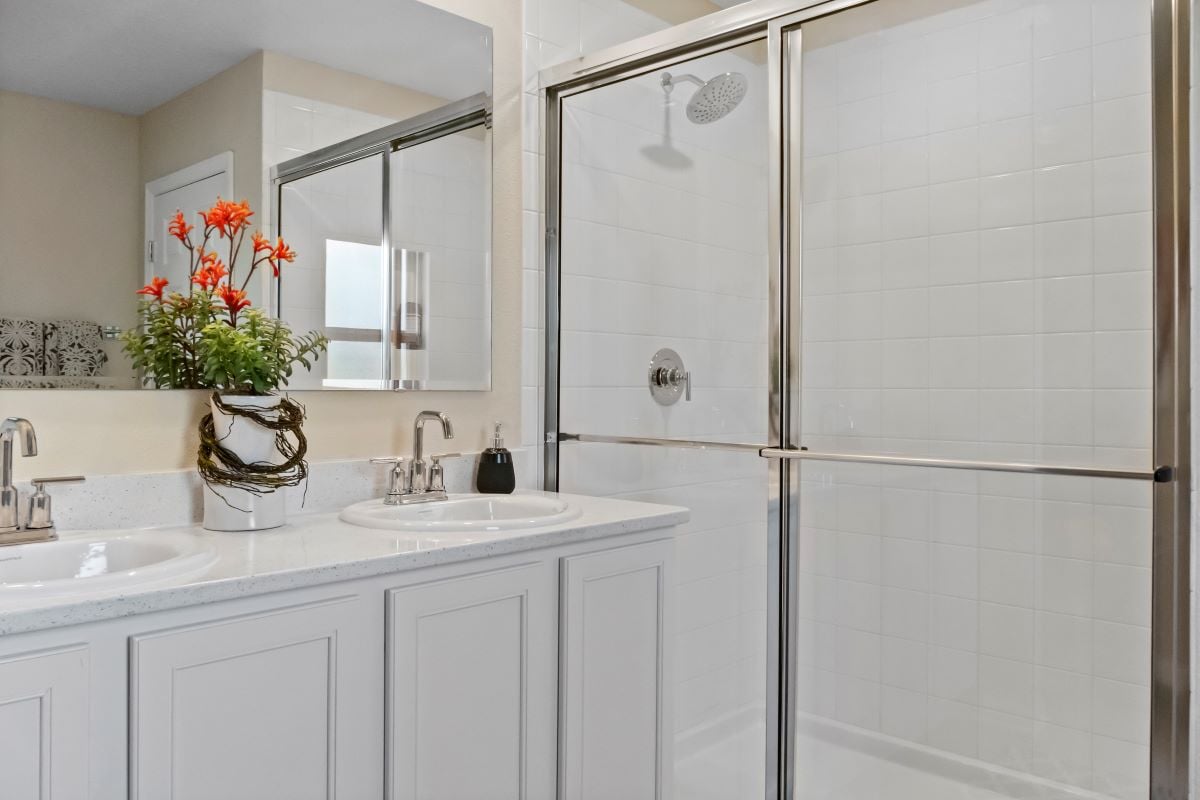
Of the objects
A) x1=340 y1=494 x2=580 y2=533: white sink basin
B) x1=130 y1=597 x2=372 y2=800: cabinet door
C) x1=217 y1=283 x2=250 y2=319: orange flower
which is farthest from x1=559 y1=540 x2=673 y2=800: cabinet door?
x1=217 y1=283 x2=250 y2=319: orange flower

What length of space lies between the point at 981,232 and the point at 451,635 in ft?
3.95

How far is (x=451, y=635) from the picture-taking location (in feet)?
4.74

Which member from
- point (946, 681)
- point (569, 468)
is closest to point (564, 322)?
point (569, 468)

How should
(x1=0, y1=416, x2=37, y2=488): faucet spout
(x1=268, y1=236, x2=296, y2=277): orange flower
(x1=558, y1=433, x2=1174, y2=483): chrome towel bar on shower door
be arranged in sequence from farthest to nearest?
(x1=268, y1=236, x2=296, y2=277): orange flower
(x1=558, y1=433, x2=1174, y2=483): chrome towel bar on shower door
(x1=0, y1=416, x2=37, y2=488): faucet spout

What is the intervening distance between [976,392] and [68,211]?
1.65 meters

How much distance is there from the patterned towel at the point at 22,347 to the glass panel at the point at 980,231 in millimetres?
1418

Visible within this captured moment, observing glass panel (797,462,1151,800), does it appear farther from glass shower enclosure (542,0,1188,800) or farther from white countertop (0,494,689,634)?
white countertop (0,494,689,634)

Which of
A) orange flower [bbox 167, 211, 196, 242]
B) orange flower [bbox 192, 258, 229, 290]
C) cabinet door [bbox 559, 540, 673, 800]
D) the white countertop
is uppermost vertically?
orange flower [bbox 167, 211, 196, 242]

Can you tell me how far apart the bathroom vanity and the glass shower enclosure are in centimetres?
27

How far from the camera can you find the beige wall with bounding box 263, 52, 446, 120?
5.70 ft

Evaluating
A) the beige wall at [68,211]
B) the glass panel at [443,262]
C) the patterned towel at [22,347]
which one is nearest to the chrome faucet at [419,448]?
the glass panel at [443,262]

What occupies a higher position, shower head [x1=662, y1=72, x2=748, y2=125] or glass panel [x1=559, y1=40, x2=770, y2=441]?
shower head [x1=662, y1=72, x2=748, y2=125]

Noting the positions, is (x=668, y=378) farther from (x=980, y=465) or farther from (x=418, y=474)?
(x=980, y=465)

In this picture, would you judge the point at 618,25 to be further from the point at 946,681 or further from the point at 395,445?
the point at 946,681
